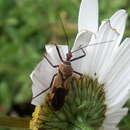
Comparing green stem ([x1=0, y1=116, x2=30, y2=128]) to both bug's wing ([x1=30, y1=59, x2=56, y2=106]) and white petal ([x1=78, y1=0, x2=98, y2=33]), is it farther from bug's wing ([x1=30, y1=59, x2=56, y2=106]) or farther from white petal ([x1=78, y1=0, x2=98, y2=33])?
white petal ([x1=78, y1=0, x2=98, y2=33])

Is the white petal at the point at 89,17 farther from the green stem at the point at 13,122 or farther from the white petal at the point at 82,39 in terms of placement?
the green stem at the point at 13,122

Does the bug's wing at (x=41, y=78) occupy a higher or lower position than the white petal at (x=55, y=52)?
lower

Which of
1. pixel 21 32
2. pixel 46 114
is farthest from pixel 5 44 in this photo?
pixel 46 114

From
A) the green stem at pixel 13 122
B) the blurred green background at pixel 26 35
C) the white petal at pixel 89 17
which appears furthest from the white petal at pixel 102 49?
the blurred green background at pixel 26 35

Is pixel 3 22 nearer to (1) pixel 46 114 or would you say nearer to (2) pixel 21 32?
(2) pixel 21 32

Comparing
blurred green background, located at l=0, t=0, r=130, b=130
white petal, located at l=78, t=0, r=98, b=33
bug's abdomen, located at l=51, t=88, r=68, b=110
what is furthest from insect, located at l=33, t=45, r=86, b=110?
blurred green background, located at l=0, t=0, r=130, b=130

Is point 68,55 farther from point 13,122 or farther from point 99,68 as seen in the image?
point 13,122
